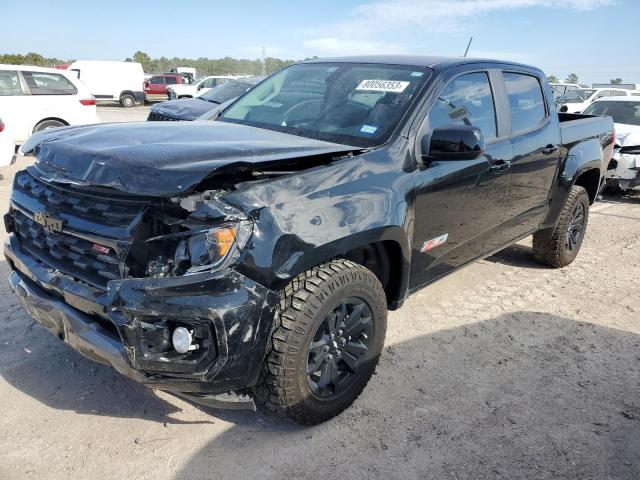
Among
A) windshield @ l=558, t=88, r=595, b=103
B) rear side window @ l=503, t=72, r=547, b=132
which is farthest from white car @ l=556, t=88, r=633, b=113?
rear side window @ l=503, t=72, r=547, b=132

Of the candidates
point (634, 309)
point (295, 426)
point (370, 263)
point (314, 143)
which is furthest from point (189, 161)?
point (634, 309)

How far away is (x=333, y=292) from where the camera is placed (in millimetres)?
2484

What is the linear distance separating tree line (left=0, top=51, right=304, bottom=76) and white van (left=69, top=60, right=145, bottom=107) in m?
9.06

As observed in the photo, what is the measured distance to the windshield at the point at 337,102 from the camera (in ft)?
10.3

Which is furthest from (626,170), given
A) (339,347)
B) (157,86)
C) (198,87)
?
(157,86)

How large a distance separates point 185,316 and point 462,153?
1.75 meters

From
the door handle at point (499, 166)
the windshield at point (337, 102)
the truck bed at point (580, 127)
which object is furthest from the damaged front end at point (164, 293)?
the truck bed at point (580, 127)

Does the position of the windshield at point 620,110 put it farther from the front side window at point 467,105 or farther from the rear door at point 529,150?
the front side window at point 467,105

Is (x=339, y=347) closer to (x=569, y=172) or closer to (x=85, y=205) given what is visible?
(x=85, y=205)

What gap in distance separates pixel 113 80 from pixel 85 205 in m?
27.6

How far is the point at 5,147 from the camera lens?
789cm

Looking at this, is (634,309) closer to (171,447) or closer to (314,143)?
(314,143)

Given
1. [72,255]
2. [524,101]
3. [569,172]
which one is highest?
[524,101]

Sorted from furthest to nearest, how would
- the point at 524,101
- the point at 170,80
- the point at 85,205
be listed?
the point at 170,80, the point at 524,101, the point at 85,205
